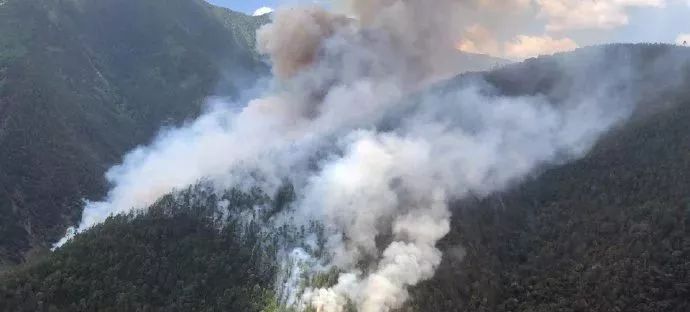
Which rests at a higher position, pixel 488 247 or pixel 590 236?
pixel 488 247

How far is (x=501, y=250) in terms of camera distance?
122188 mm

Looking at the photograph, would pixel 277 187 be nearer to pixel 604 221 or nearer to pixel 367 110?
pixel 367 110

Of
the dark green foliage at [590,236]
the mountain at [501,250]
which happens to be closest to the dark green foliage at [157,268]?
the mountain at [501,250]

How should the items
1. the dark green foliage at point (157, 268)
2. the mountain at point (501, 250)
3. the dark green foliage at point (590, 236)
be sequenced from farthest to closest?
the dark green foliage at point (590, 236), the mountain at point (501, 250), the dark green foliage at point (157, 268)

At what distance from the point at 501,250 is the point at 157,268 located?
A: 55.1 meters

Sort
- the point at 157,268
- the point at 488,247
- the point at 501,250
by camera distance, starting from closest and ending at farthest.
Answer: the point at 157,268
the point at 488,247
the point at 501,250

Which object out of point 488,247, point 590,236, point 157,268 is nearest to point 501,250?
point 488,247

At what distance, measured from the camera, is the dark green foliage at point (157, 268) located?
100m

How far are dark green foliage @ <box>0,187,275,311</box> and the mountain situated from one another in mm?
175

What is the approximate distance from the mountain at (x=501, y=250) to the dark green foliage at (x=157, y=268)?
18 centimetres

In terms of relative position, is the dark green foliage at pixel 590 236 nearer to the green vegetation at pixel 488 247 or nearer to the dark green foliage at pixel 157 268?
the green vegetation at pixel 488 247

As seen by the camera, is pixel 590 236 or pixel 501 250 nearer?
pixel 590 236

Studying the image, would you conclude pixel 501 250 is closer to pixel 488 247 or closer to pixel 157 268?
pixel 488 247

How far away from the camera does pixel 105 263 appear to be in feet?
348
